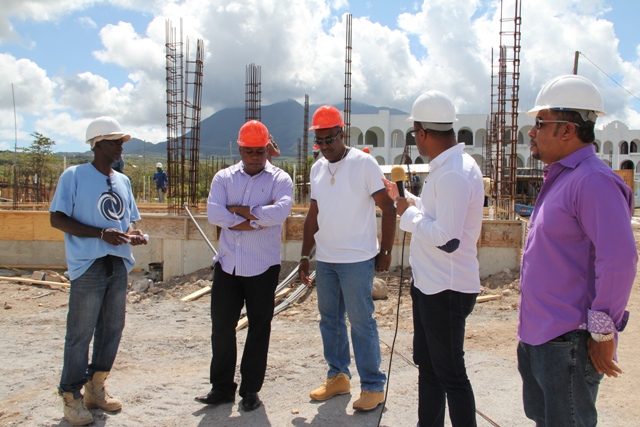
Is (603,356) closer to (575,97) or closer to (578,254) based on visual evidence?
(578,254)

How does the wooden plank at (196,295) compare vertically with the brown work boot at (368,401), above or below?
below

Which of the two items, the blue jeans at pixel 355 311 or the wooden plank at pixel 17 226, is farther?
the wooden plank at pixel 17 226

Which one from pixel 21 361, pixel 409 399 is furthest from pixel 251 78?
pixel 409 399

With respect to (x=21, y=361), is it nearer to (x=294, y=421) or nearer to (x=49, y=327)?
(x=49, y=327)

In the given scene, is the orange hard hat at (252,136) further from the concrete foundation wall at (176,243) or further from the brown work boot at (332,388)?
the concrete foundation wall at (176,243)

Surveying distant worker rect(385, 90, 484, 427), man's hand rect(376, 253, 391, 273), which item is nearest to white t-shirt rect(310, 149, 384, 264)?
man's hand rect(376, 253, 391, 273)

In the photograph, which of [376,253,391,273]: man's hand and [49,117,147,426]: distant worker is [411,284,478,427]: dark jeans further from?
[49,117,147,426]: distant worker

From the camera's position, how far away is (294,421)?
3.50m

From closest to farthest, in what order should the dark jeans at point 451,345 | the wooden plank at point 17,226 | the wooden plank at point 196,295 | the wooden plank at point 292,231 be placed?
the dark jeans at point 451,345
the wooden plank at point 196,295
the wooden plank at point 292,231
the wooden plank at point 17,226

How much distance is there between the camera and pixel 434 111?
2.74 metres

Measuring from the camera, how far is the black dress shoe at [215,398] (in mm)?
3691

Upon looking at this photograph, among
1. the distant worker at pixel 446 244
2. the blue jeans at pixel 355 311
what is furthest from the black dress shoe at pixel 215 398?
the distant worker at pixel 446 244

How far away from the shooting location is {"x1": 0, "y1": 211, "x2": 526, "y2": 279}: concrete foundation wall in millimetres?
9797

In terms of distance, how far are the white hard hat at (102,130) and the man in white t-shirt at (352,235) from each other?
134cm
